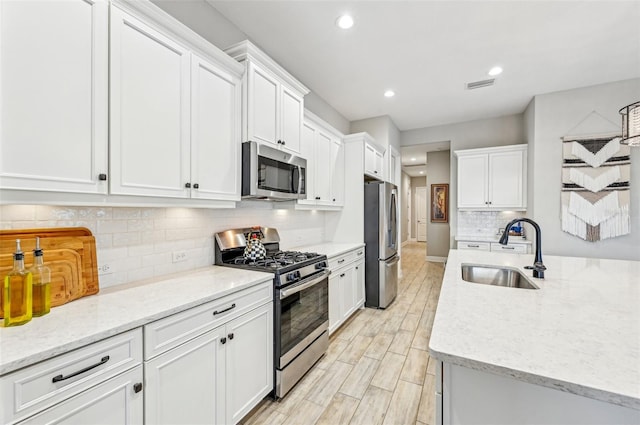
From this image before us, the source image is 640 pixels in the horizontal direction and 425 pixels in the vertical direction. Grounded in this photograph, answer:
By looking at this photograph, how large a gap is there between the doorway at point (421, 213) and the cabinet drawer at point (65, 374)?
10914mm

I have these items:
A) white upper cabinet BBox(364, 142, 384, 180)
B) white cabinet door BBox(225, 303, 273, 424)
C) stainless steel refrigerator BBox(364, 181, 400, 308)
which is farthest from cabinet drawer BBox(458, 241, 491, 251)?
white cabinet door BBox(225, 303, 273, 424)

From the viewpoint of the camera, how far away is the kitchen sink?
2.02 meters

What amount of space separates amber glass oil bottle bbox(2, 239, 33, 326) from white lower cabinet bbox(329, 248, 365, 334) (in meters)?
2.21

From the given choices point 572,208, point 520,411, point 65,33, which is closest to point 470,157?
point 572,208

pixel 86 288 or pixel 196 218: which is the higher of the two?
pixel 196 218

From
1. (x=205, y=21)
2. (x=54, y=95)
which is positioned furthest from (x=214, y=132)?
(x=205, y=21)

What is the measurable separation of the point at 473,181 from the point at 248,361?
4.70m

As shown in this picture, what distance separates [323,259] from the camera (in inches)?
101

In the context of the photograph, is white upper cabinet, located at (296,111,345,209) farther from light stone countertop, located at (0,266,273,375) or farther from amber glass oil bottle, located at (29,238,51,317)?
amber glass oil bottle, located at (29,238,51,317)

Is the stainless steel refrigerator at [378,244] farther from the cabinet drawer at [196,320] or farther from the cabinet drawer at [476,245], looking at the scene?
the cabinet drawer at [196,320]

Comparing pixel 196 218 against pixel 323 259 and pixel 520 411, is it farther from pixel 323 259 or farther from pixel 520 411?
pixel 520 411

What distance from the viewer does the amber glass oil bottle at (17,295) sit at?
3.45 feet

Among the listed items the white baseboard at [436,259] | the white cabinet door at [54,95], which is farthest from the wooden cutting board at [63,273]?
the white baseboard at [436,259]

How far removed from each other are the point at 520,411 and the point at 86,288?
6.33 feet
